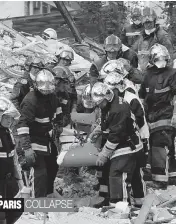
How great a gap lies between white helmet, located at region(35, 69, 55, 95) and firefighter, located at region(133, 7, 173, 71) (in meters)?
2.19

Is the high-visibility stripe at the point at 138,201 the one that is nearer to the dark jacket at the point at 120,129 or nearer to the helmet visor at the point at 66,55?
the dark jacket at the point at 120,129

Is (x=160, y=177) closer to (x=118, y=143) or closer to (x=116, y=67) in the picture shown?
(x=118, y=143)

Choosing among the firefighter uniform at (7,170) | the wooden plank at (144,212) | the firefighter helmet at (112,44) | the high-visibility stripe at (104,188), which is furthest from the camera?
the firefighter helmet at (112,44)

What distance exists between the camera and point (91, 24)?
15.6 m

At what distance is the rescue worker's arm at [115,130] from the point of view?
6.34m

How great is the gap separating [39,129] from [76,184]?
1289 mm

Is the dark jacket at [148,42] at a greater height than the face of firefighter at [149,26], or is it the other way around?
the face of firefighter at [149,26]

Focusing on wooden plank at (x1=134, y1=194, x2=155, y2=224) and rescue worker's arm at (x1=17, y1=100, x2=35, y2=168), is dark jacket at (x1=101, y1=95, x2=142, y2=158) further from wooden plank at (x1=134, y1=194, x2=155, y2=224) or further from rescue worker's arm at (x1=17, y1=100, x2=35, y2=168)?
rescue worker's arm at (x1=17, y1=100, x2=35, y2=168)

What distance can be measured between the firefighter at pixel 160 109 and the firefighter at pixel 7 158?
7.05 ft

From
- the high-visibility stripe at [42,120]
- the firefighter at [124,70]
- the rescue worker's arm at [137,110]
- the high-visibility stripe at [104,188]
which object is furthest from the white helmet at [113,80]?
the high-visibility stripe at [104,188]

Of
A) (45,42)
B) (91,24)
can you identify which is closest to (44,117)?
(45,42)

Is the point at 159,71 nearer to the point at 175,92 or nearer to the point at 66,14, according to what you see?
the point at 175,92

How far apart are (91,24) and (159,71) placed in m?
8.32

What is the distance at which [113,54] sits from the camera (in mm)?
7957
